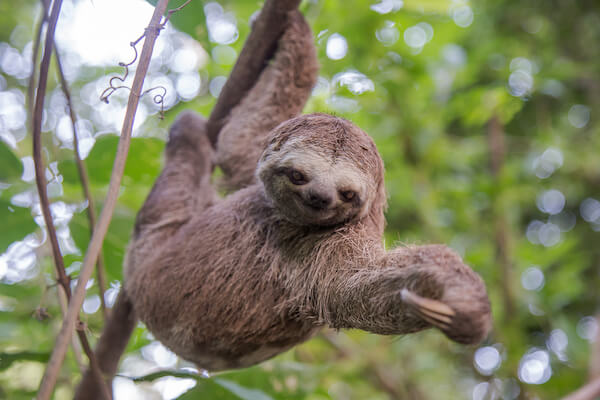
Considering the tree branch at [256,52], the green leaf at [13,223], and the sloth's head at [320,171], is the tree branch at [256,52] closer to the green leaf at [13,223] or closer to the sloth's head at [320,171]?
the sloth's head at [320,171]

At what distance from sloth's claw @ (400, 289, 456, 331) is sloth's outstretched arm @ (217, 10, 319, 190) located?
1.70 meters

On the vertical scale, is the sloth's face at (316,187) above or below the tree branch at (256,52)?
below

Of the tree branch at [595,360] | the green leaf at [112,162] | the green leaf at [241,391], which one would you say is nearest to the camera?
the green leaf at [241,391]

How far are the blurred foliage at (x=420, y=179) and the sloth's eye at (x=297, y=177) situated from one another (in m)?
0.78

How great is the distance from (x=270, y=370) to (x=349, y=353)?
1561 mm

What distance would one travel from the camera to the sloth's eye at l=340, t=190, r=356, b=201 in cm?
178

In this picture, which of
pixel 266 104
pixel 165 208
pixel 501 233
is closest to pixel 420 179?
pixel 501 233

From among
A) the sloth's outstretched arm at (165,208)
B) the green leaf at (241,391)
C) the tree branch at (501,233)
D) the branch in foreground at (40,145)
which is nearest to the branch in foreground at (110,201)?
the branch in foreground at (40,145)

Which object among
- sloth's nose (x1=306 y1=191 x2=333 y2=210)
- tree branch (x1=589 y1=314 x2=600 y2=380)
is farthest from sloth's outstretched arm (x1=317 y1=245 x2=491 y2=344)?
tree branch (x1=589 y1=314 x2=600 y2=380)

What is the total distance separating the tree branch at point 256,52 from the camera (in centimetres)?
265

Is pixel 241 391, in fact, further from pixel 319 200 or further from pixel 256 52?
pixel 256 52

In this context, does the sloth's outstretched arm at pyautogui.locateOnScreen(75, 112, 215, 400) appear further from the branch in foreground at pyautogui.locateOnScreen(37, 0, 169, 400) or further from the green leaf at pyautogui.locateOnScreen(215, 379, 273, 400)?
the branch in foreground at pyautogui.locateOnScreen(37, 0, 169, 400)

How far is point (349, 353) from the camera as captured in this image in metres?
4.16

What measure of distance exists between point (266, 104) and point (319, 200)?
1180 millimetres
